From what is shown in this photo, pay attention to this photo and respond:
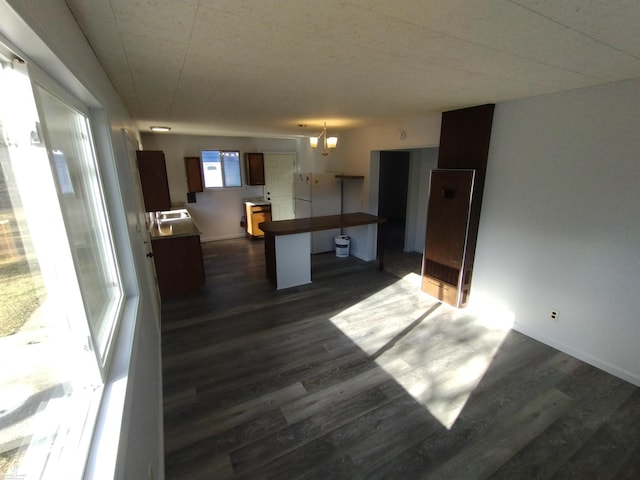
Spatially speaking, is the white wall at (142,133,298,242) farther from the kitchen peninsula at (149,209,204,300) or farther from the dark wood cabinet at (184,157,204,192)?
the kitchen peninsula at (149,209,204,300)

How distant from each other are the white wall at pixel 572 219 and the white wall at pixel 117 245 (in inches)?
134

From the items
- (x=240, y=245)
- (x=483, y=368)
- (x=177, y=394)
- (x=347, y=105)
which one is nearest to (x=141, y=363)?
(x=177, y=394)

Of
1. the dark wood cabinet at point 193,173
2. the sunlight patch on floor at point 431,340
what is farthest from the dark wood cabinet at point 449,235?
the dark wood cabinet at point 193,173

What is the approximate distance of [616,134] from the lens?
7.29ft

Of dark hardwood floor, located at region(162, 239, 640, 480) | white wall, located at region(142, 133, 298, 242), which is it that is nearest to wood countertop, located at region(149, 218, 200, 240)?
dark hardwood floor, located at region(162, 239, 640, 480)

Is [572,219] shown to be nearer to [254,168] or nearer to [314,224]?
[314,224]

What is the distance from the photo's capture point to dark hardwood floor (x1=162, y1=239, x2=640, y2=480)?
1728mm

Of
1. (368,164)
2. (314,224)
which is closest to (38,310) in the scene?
(314,224)

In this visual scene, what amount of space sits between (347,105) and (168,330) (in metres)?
3.15

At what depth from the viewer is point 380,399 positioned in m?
2.19

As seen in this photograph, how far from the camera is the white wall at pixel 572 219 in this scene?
2244 mm

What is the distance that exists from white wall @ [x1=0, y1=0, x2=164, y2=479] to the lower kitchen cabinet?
76.6 inches

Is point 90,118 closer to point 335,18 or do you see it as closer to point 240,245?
point 335,18

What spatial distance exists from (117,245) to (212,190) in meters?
5.05
